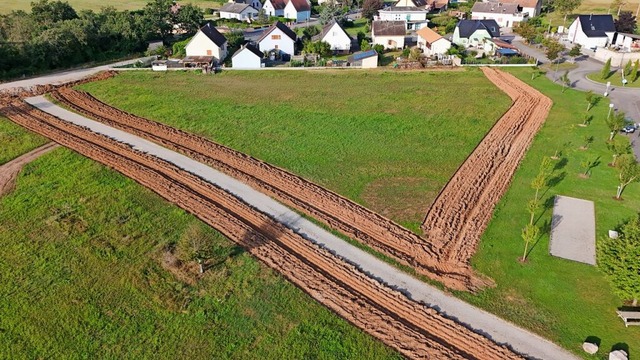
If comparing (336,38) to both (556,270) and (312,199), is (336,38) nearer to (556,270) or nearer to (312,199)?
(312,199)

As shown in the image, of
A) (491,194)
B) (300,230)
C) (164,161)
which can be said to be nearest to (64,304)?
(300,230)

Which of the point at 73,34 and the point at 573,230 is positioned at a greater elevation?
the point at 73,34

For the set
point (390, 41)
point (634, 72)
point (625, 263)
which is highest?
point (390, 41)

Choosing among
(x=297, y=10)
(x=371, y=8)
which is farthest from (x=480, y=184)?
(x=297, y=10)

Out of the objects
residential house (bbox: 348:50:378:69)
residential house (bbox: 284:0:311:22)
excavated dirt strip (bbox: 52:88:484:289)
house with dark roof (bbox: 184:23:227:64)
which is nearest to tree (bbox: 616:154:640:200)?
excavated dirt strip (bbox: 52:88:484:289)

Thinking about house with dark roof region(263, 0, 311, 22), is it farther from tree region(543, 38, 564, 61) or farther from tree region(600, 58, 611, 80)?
tree region(600, 58, 611, 80)

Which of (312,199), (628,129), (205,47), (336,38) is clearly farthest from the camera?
(336,38)

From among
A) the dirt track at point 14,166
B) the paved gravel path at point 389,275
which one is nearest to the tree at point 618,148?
the paved gravel path at point 389,275
